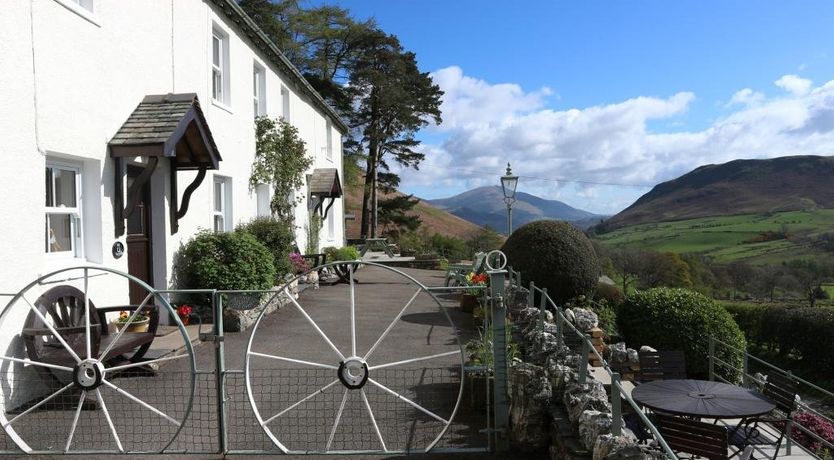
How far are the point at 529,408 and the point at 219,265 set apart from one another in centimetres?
655

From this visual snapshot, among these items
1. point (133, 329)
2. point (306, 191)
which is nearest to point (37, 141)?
point (133, 329)

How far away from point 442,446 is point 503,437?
52 cm

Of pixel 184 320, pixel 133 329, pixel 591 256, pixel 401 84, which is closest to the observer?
pixel 133 329

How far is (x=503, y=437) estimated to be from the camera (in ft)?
15.5

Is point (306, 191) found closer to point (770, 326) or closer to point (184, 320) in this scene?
point (184, 320)

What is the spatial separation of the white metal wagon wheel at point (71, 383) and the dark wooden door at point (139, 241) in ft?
6.42

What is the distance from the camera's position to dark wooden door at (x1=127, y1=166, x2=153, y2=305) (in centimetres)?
825

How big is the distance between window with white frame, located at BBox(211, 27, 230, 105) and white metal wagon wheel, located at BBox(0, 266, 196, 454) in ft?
20.7

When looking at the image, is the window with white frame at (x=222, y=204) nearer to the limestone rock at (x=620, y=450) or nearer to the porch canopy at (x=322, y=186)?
the porch canopy at (x=322, y=186)

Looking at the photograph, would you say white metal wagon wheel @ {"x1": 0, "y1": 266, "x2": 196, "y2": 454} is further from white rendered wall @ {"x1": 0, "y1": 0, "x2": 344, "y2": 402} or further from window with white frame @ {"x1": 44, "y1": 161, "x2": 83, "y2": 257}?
→ window with white frame @ {"x1": 44, "y1": 161, "x2": 83, "y2": 257}

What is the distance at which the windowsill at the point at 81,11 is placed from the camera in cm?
641

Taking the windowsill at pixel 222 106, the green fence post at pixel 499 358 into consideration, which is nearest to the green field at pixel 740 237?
the windowsill at pixel 222 106

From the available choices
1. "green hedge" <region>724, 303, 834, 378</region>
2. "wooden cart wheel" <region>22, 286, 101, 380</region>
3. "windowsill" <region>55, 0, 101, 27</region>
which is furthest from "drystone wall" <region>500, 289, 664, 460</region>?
"green hedge" <region>724, 303, 834, 378</region>

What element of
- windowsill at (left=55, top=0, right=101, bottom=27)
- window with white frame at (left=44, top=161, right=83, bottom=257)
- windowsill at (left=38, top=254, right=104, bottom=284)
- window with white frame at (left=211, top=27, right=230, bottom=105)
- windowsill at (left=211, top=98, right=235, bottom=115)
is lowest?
windowsill at (left=38, top=254, right=104, bottom=284)
